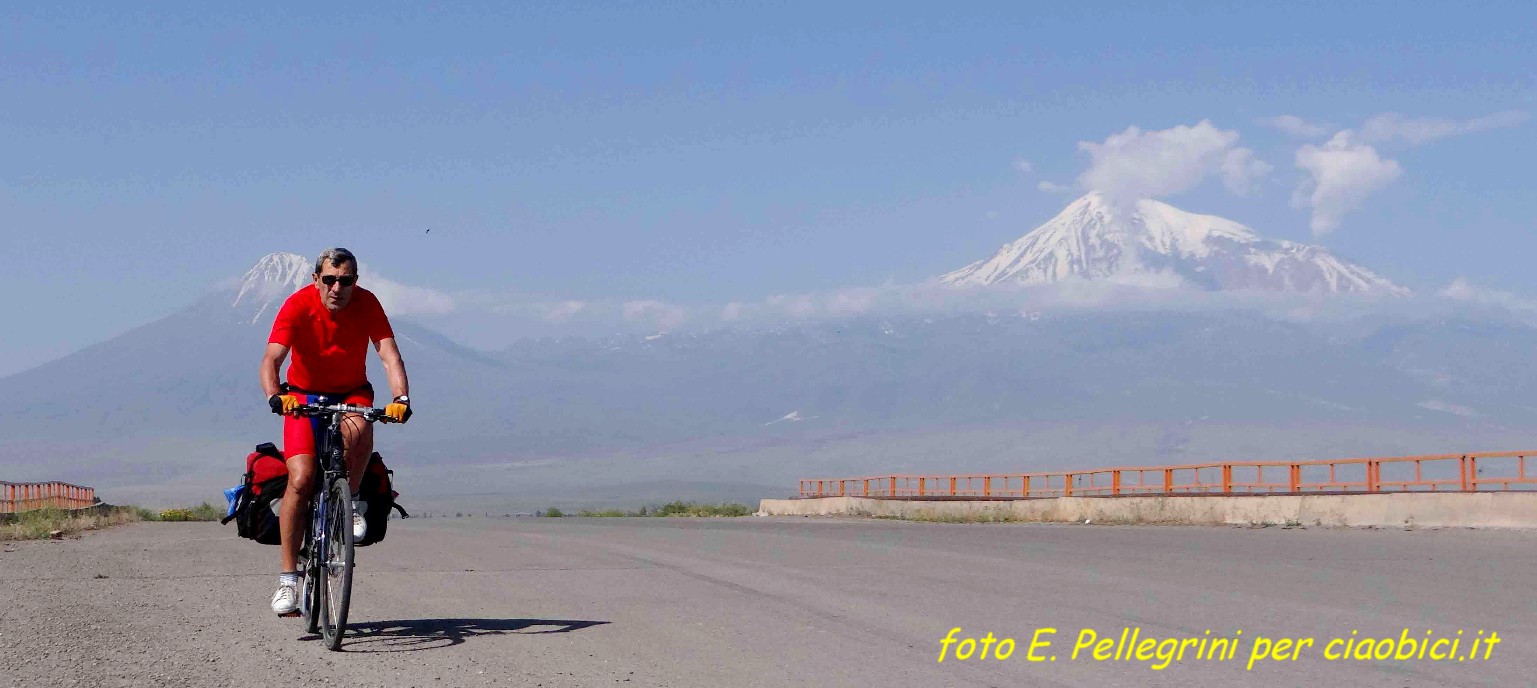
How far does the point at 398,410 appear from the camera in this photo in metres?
8.29

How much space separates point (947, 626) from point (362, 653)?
9.79 ft

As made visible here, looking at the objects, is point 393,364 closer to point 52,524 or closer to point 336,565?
point 336,565

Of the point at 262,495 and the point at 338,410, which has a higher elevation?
the point at 338,410

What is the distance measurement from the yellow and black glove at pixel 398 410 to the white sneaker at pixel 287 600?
1.12m

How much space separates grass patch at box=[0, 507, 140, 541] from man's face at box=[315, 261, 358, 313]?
1290 cm

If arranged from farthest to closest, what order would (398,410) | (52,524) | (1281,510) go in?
1. (52,524)
2. (1281,510)
3. (398,410)

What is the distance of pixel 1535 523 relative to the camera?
1886 cm

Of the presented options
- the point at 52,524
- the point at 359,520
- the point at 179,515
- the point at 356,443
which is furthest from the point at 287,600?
the point at 179,515

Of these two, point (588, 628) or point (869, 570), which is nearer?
point (588, 628)

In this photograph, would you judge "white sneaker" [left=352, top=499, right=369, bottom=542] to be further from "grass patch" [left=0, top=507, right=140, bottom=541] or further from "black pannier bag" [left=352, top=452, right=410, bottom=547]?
"grass patch" [left=0, top=507, right=140, bottom=541]

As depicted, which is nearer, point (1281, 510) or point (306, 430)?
point (306, 430)

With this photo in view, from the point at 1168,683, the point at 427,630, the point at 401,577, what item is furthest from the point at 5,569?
the point at 1168,683

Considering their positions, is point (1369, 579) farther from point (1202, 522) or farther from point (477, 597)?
point (1202, 522)

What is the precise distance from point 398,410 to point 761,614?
8.29ft
